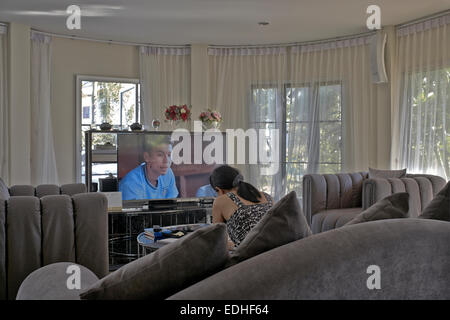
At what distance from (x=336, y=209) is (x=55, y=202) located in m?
3.16

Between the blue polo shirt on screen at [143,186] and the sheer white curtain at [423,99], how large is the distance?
2835 mm

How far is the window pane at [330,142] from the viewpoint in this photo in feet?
20.3

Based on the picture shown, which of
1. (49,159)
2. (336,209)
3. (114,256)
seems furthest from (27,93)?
(336,209)

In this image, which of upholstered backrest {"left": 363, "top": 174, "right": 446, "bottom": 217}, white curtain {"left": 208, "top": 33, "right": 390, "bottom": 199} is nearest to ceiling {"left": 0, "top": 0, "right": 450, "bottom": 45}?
white curtain {"left": 208, "top": 33, "right": 390, "bottom": 199}

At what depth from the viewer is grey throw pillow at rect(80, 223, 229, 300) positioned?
1240 millimetres

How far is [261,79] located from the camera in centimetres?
661

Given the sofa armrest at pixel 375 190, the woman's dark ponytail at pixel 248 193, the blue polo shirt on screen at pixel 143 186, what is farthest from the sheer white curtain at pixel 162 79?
the woman's dark ponytail at pixel 248 193

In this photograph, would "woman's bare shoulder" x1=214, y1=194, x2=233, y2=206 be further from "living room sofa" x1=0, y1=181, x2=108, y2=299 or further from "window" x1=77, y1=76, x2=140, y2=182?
"window" x1=77, y1=76, x2=140, y2=182

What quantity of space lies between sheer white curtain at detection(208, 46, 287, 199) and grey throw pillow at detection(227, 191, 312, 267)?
5026 millimetres
